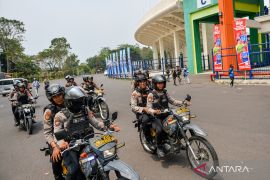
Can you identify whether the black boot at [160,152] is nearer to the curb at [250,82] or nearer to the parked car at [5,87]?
the curb at [250,82]

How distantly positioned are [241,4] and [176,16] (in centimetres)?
854

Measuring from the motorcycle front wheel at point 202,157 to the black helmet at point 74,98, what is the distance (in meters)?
1.85

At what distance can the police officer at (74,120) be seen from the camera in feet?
11.3

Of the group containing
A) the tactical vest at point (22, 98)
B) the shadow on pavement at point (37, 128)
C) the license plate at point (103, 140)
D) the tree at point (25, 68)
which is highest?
the tree at point (25, 68)

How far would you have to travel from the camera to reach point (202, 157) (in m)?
4.18

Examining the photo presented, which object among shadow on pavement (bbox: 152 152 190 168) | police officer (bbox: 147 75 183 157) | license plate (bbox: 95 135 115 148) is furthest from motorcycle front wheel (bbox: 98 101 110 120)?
license plate (bbox: 95 135 115 148)

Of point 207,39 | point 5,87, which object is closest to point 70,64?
point 5,87

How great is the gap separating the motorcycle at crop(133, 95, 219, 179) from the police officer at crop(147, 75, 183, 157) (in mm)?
100

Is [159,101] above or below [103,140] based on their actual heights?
above

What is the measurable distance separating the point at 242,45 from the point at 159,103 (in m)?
12.5

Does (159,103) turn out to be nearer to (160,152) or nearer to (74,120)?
(160,152)

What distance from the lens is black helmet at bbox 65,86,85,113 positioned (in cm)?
353

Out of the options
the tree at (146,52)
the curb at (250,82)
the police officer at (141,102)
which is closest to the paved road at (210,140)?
the police officer at (141,102)

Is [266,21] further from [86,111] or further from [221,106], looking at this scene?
[86,111]
